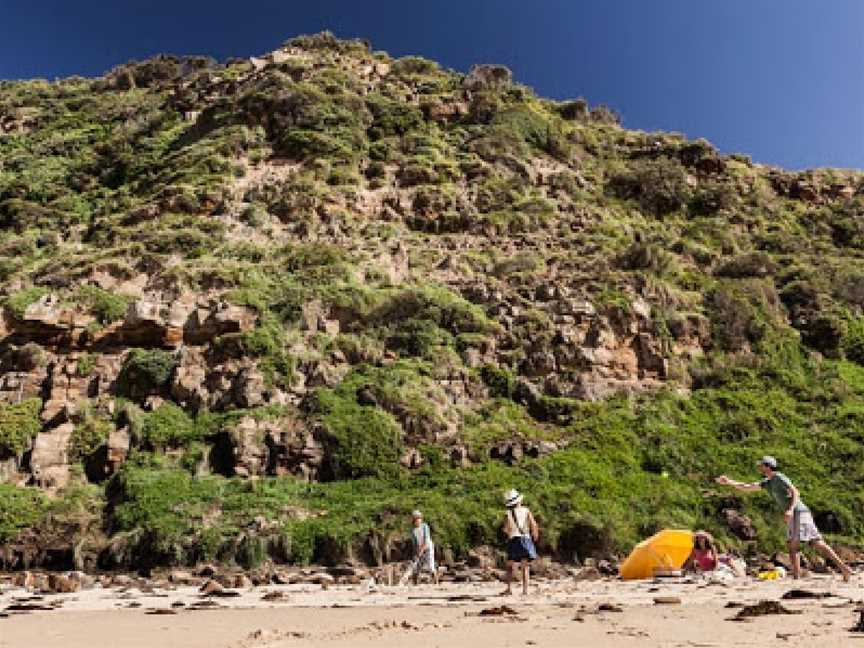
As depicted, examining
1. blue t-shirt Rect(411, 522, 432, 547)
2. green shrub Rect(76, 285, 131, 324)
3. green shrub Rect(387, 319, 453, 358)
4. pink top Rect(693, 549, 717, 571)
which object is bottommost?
pink top Rect(693, 549, 717, 571)

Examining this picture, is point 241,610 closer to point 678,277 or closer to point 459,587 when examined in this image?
point 459,587

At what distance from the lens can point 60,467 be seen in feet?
54.5

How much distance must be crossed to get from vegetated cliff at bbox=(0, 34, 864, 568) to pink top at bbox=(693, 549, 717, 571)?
3590 mm

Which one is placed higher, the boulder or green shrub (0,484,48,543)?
green shrub (0,484,48,543)

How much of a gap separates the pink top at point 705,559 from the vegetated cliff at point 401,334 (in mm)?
3590

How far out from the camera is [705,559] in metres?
11.1

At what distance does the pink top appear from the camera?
36.2ft

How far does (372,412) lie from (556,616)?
452 inches

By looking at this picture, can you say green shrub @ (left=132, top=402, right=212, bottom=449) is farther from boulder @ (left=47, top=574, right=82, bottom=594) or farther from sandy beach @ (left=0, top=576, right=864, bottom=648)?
sandy beach @ (left=0, top=576, right=864, bottom=648)

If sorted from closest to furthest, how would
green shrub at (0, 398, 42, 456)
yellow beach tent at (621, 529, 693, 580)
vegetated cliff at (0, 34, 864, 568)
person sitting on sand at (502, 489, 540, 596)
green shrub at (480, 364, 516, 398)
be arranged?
person sitting on sand at (502, 489, 540, 596) < yellow beach tent at (621, 529, 693, 580) < vegetated cliff at (0, 34, 864, 568) < green shrub at (0, 398, 42, 456) < green shrub at (480, 364, 516, 398)

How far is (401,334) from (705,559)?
11117mm

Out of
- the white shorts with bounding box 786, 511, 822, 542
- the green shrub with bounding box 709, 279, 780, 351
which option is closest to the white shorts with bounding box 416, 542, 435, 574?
the white shorts with bounding box 786, 511, 822, 542

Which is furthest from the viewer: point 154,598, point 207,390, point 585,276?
point 585,276

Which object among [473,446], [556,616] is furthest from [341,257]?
[556,616]
